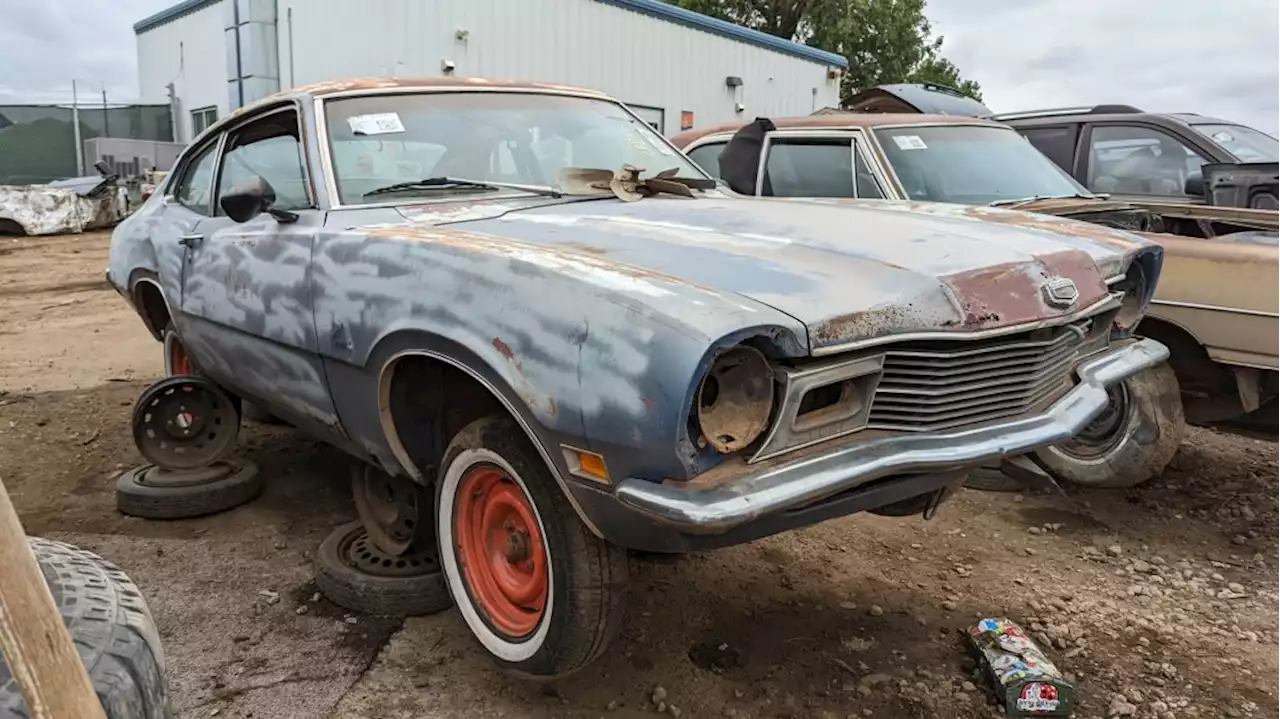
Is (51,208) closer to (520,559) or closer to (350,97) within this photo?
(350,97)

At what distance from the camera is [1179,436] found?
4.13 metres

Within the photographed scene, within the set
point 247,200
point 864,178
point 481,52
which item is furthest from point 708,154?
point 481,52

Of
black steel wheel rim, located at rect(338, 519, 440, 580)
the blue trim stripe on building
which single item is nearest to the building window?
the blue trim stripe on building

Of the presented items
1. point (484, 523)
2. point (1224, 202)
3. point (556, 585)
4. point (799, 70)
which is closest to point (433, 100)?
point (484, 523)

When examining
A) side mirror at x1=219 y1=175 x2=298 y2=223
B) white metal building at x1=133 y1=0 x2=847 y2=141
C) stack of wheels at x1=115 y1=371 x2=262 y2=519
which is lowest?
stack of wheels at x1=115 y1=371 x2=262 y2=519

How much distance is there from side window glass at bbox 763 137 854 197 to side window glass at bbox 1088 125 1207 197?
72.7 inches

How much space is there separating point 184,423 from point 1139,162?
5.61 meters

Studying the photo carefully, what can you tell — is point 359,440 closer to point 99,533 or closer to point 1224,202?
point 99,533

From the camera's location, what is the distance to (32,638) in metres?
1.06

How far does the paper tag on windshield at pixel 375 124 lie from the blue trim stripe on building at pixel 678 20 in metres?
13.3

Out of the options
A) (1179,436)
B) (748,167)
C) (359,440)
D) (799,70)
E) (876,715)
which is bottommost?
(876,715)

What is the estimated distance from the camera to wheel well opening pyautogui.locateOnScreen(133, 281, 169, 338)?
452 cm

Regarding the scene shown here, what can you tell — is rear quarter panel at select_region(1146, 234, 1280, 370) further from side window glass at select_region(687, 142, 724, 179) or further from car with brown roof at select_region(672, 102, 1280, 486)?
side window glass at select_region(687, 142, 724, 179)

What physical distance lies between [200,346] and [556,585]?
2.33 meters
